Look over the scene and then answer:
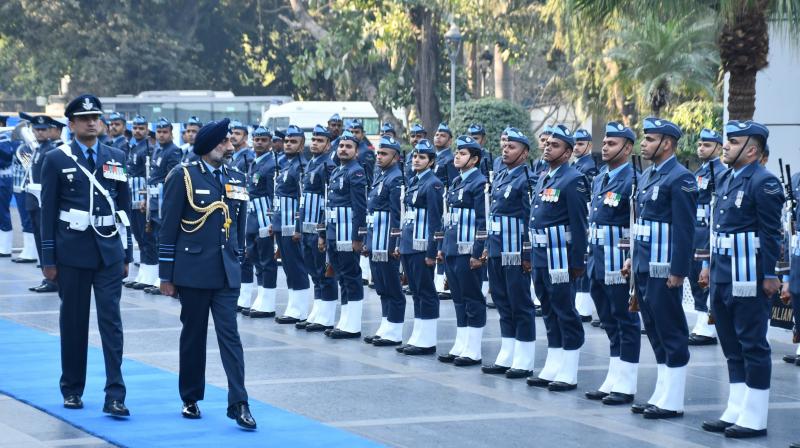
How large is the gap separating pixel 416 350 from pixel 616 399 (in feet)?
10.5

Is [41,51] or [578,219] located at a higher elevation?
[41,51]

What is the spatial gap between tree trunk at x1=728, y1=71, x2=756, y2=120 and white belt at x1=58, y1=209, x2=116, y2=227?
9.69 metres

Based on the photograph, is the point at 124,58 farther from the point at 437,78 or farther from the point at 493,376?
the point at 493,376

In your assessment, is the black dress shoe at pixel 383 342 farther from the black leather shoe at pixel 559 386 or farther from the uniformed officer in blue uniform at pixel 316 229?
the black leather shoe at pixel 559 386

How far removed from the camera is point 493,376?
12.9 m

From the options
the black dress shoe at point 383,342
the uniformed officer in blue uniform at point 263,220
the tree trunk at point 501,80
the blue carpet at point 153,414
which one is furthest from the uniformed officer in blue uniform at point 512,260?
the tree trunk at point 501,80

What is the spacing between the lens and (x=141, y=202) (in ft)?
66.7

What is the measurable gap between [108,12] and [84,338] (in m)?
44.8

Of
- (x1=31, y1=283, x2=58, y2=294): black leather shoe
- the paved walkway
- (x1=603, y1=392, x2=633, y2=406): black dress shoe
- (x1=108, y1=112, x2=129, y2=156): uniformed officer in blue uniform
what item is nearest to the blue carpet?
the paved walkway

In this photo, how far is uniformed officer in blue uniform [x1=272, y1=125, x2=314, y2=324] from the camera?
1652 cm

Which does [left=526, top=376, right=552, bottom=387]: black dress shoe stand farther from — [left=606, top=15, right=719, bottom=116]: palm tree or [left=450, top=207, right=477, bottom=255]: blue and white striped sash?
[left=606, top=15, right=719, bottom=116]: palm tree

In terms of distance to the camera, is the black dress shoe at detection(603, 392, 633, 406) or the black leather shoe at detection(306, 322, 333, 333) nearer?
the black dress shoe at detection(603, 392, 633, 406)

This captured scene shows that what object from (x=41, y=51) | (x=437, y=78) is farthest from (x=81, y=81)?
(x=437, y=78)

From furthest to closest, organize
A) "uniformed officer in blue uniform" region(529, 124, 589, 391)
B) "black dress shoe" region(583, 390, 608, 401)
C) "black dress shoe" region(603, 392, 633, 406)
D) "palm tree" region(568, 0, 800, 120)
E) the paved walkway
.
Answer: "palm tree" region(568, 0, 800, 120), "uniformed officer in blue uniform" region(529, 124, 589, 391), "black dress shoe" region(583, 390, 608, 401), "black dress shoe" region(603, 392, 633, 406), the paved walkway
